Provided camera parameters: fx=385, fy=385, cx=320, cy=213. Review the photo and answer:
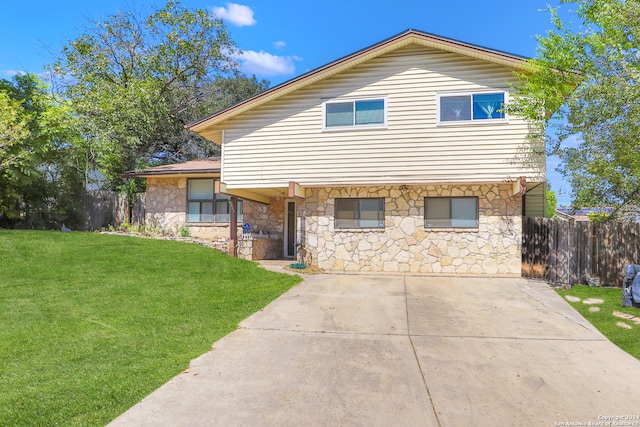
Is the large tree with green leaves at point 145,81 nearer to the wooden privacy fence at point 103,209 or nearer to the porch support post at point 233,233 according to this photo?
the wooden privacy fence at point 103,209

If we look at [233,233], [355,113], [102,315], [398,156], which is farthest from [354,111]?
[102,315]

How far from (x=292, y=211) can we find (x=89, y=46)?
591 inches

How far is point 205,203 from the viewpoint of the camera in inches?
581

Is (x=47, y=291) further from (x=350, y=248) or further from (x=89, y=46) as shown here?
(x=89, y=46)

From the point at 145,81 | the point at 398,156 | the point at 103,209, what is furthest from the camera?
the point at 145,81

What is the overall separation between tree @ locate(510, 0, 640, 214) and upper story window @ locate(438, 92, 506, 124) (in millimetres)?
508

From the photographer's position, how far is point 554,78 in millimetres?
9273

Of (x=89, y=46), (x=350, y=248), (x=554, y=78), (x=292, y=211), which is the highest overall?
(x=89, y=46)

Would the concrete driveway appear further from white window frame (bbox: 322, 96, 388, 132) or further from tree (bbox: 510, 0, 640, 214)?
white window frame (bbox: 322, 96, 388, 132)

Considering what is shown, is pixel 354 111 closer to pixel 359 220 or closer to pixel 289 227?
pixel 359 220

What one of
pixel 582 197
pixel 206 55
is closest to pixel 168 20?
pixel 206 55

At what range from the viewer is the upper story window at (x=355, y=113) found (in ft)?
36.0

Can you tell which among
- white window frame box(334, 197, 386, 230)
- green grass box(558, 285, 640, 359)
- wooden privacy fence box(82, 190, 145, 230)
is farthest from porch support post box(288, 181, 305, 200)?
wooden privacy fence box(82, 190, 145, 230)

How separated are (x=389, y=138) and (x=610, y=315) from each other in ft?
21.2
